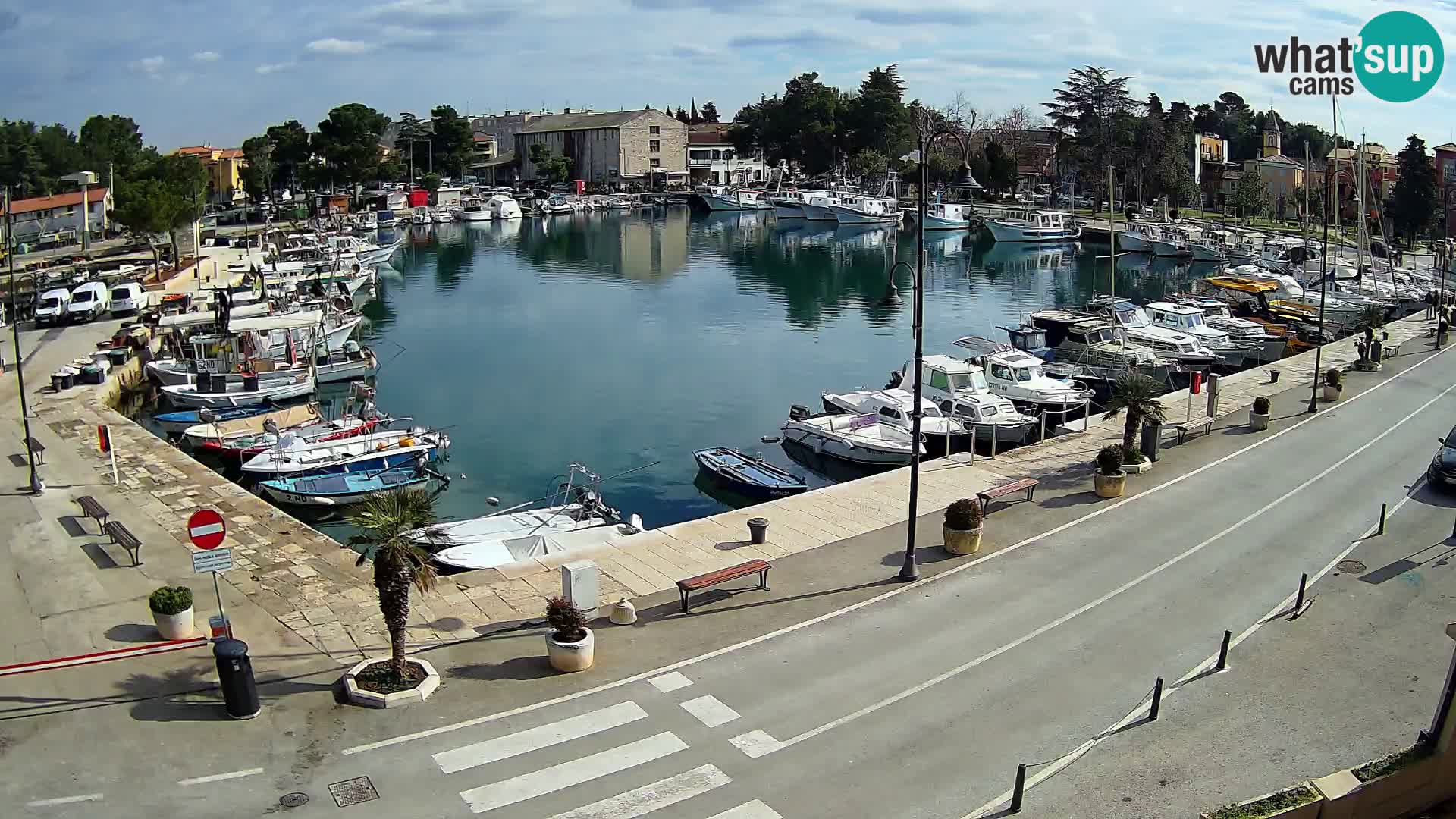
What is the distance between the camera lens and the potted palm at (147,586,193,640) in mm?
17609

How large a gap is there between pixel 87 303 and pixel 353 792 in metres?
49.4

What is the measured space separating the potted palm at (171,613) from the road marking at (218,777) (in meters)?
4.71

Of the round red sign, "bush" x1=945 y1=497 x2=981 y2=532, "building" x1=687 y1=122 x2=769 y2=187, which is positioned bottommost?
"bush" x1=945 y1=497 x2=981 y2=532

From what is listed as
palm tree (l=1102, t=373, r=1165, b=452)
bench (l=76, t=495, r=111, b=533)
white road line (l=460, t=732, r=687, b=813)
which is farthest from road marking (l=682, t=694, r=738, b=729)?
palm tree (l=1102, t=373, r=1165, b=452)

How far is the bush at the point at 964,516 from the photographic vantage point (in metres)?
21.9

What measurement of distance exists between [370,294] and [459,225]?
59151mm

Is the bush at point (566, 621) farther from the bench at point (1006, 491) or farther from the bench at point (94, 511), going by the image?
the bench at point (94, 511)

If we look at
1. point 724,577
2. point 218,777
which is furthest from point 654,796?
point 724,577

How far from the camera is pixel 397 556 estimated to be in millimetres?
15641

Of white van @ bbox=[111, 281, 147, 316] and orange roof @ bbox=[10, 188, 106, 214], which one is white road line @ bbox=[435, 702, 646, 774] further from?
orange roof @ bbox=[10, 188, 106, 214]

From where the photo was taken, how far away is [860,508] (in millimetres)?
25578

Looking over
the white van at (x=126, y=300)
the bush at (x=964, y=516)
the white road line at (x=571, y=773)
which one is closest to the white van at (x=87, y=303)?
the white van at (x=126, y=300)

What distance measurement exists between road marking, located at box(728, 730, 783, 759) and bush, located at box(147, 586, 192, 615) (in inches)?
359

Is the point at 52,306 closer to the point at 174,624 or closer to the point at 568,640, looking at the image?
the point at 174,624
